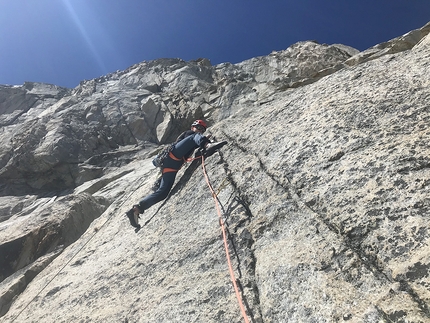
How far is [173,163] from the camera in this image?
5.99 m

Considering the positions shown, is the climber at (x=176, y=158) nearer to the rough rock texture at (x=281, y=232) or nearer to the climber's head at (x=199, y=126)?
the rough rock texture at (x=281, y=232)

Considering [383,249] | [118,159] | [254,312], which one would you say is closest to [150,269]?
[254,312]

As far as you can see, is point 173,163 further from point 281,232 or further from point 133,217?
point 281,232

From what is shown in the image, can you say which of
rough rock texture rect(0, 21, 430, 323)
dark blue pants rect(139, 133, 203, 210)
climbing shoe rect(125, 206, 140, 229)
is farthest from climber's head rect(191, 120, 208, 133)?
climbing shoe rect(125, 206, 140, 229)

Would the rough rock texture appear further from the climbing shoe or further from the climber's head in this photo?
the climber's head

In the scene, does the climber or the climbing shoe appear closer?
the climbing shoe

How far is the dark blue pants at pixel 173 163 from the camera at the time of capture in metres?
5.69

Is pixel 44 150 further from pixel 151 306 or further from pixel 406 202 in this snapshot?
pixel 406 202

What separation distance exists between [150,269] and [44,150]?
1738 centimetres

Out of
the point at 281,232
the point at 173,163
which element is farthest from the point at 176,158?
the point at 281,232

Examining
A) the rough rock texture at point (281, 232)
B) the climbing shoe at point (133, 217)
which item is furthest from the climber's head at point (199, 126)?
the climbing shoe at point (133, 217)

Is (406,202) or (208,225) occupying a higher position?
(208,225)

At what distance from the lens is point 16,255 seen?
7.14 meters

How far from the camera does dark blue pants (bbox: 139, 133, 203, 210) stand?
18.7 feet
